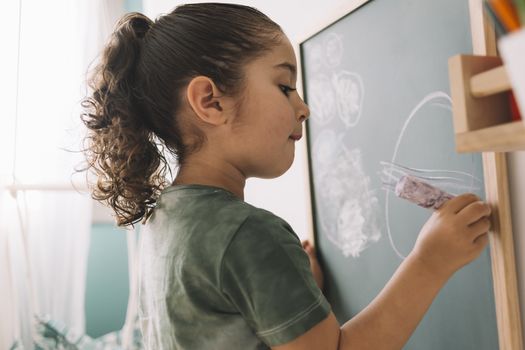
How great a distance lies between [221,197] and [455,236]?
0.88 feet

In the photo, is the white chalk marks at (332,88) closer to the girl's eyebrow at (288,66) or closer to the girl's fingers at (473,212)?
the girl's eyebrow at (288,66)

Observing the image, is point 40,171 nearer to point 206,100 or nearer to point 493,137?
point 206,100

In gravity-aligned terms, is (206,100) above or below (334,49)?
below

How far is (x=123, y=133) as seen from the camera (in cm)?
73

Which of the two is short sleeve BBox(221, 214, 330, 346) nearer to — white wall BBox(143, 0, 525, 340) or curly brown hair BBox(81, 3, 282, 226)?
Answer: curly brown hair BBox(81, 3, 282, 226)

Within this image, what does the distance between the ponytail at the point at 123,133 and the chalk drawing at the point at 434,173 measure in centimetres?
37

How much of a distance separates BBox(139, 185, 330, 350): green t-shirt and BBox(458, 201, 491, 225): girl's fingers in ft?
0.58

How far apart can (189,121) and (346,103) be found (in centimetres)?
29

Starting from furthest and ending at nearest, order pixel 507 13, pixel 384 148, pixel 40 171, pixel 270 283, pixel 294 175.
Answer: pixel 40 171 → pixel 294 175 → pixel 384 148 → pixel 270 283 → pixel 507 13

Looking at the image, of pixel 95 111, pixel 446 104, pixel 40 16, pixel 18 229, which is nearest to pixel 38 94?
pixel 40 16

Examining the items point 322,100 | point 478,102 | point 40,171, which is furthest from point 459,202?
point 40,171

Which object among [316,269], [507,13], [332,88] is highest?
[332,88]

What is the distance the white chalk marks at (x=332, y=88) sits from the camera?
81cm

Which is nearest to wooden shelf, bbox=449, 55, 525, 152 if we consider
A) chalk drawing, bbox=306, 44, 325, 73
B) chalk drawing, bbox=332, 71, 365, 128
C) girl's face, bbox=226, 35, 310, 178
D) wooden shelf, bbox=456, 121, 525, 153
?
wooden shelf, bbox=456, 121, 525, 153
